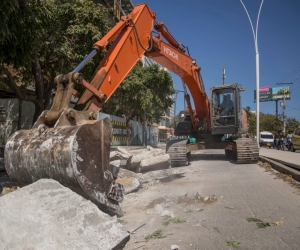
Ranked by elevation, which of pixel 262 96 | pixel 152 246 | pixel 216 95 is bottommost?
pixel 152 246

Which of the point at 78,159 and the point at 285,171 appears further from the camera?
the point at 285,171

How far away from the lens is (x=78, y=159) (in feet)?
11.8

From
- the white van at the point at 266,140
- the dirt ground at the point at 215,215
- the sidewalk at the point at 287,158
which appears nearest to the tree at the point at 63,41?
the dirt ground at the point at 215,215

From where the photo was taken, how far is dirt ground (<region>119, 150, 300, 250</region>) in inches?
133

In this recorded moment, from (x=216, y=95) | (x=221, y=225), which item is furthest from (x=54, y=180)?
(x=216, y=95)

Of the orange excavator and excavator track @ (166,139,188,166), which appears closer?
the orange excavator

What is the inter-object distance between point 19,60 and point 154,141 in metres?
39.1

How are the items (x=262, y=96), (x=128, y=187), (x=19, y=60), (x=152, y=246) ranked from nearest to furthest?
(x=152, y=246), (x=128, y=187), (x=19, y=60), (x=262, y=96)

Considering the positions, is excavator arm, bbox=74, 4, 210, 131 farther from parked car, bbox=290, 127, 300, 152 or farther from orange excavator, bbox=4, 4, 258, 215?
parked car, bbox=290, 127, 300, 152

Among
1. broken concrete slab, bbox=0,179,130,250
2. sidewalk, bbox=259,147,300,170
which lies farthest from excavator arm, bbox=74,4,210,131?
sidewalk, bbox=259,147,300,170

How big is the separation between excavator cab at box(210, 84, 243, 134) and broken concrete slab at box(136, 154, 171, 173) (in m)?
3.03

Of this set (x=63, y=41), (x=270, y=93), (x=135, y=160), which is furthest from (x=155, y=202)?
(x=270, y=93)

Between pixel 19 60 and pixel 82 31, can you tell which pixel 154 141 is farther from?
pixel 19 60

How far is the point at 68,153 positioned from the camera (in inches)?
141
